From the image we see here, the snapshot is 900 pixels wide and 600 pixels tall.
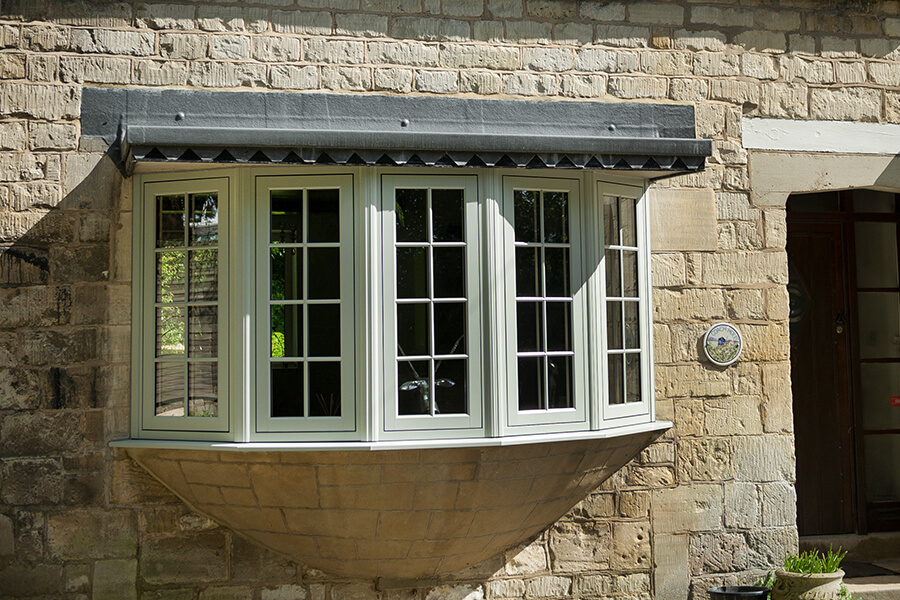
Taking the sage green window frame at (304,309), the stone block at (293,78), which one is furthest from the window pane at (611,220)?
the stone block at (293,78)

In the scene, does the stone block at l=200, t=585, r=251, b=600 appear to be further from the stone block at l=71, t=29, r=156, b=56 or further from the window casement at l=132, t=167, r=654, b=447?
the stone block at l=71, t=29, r=156, b=56

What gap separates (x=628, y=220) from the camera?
193 inches

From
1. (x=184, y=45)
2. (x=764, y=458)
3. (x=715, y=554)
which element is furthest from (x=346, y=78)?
(x=715, y=554)

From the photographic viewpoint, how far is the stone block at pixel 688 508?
202 inches

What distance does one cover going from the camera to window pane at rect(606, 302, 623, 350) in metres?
4.76

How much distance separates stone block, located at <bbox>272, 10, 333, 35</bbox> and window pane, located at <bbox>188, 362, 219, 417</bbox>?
1956mm

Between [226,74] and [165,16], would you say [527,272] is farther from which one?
[165,16]

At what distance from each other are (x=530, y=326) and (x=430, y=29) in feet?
6.10

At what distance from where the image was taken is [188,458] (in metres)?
4.40

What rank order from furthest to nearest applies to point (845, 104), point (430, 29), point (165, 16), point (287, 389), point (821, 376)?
point (821, 376), point (845, 104), point (430, 29), point (165, 16), point (287, 389)

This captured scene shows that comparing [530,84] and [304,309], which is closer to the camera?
[304,309]

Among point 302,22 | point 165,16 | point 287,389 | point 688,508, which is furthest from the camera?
point 688,508

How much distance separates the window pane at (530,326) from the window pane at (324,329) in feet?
3.12

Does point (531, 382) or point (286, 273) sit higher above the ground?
point (286, 273)
